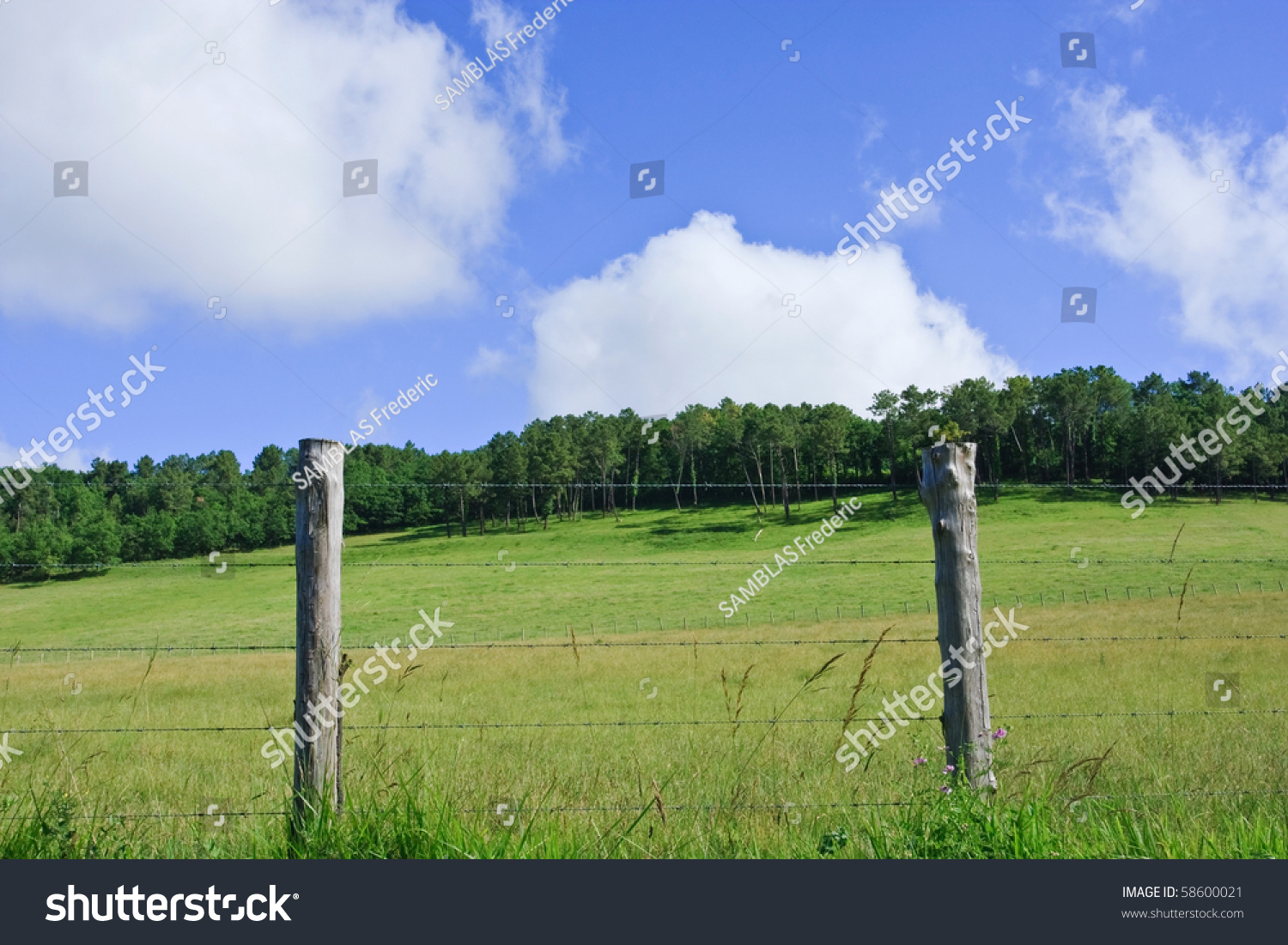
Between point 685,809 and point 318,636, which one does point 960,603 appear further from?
point 318,636

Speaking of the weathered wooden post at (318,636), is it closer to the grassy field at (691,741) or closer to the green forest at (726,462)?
the grassy field at (691,741)

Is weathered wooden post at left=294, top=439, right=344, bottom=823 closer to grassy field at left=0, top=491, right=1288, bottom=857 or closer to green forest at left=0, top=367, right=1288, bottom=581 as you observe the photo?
grassy field at left=0, top=491, right=1288, bottom=857

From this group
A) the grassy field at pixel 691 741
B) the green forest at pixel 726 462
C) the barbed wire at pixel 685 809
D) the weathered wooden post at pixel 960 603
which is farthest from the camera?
the green forest at pixel 726 462

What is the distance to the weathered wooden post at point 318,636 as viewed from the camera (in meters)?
3.68

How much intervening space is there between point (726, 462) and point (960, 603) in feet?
328

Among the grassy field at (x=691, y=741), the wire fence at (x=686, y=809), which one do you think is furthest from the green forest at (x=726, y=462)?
the wire fence at (x=686, y=809)

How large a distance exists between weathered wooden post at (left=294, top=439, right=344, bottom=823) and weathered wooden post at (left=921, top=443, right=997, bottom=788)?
3.10m

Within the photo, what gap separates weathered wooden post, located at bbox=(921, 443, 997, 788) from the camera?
402 centimetres

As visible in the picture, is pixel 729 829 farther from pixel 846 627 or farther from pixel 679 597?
pixel 679 597

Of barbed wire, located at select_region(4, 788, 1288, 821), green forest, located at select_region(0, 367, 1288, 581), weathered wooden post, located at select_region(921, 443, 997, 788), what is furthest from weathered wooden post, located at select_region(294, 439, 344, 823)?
green forest, located at select_region(0, 367, 1288, 581)

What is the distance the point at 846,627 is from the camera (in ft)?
82.3

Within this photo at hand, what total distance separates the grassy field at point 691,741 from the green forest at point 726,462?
1310 inches
